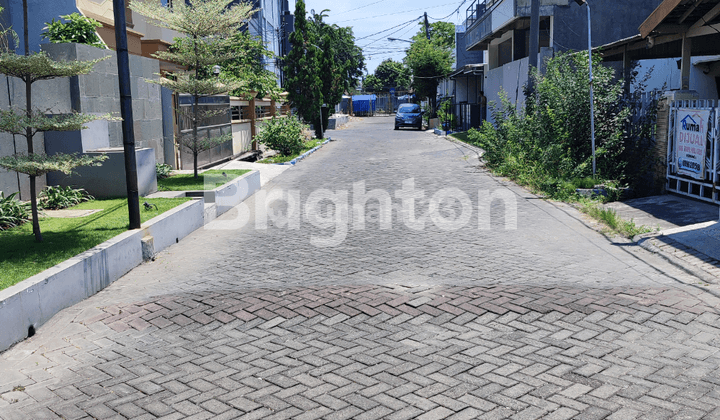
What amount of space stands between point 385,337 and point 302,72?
29.5 meters

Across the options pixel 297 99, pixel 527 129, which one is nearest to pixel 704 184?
pixel 527 129

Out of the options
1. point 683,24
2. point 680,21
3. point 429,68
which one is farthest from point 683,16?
point 429,68

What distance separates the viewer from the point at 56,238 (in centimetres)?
808

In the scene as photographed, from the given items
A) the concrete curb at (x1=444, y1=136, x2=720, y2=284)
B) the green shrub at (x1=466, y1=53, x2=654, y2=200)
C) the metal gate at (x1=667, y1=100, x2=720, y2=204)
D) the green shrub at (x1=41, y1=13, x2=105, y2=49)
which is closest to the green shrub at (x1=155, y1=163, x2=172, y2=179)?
the green shrub at (x1=41, y1=13, x2=105, y2=49)

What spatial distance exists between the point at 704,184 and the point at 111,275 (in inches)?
376

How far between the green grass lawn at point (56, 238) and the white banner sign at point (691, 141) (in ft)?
29.9

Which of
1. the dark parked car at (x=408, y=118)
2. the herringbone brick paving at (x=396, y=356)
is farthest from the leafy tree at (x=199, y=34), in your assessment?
the dark parked car at (x=408, y=118)

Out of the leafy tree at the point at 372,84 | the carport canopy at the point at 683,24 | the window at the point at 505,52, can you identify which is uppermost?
the leafy tree at the point at 372,84

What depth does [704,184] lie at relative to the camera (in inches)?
425

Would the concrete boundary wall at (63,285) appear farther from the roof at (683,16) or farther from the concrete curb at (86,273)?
the roof at (683,16)

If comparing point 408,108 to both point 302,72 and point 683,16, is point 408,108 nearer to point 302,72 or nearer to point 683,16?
point 302,72

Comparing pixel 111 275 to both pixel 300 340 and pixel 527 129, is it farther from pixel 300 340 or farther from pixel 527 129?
pixel 527 129

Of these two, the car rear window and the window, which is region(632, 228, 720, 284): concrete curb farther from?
the car rear window

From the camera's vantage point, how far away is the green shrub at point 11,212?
889 centimetres
